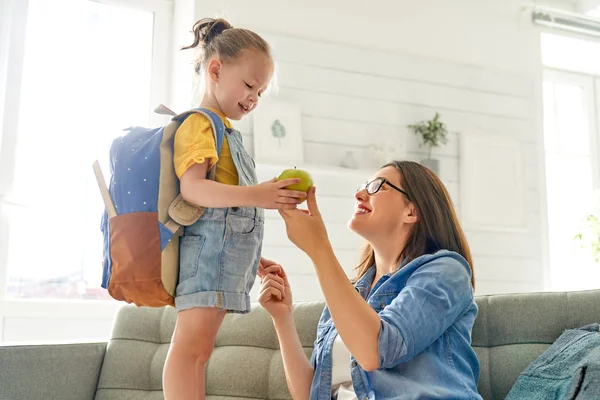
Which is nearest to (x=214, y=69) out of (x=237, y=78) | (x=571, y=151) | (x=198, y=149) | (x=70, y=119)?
(x=237, y=78)

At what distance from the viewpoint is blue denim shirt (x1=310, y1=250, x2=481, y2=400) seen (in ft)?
4.42

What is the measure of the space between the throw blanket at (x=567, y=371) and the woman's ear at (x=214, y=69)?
1.04m

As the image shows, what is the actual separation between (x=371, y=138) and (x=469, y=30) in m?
1.15

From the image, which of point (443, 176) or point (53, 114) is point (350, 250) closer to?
point (443, 176)

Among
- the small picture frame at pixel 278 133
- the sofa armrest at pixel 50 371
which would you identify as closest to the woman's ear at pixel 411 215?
the sofa armrest at pixel 50 371

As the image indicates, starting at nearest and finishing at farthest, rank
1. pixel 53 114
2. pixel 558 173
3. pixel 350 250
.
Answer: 1. pixel 53 114
2. pixel 350 250
3. pixel 558 173

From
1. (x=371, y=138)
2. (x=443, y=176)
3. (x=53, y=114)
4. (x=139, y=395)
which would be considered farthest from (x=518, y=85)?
(x=139, y=395)

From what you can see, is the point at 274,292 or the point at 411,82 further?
the point at 411,82

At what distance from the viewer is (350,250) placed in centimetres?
413

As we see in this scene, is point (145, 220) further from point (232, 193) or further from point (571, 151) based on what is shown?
point (571, 151)

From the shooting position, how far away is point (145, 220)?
1477 millimetres

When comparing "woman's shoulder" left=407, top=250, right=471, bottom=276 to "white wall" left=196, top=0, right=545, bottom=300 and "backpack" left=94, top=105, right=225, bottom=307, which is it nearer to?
"backpack" left=94, top=105, right=225, bottom=307

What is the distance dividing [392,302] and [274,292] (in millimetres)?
379

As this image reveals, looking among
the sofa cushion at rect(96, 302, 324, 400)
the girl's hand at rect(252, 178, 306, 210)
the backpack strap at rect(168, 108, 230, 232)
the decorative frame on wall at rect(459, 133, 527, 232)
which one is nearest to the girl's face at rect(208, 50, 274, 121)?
the backpack strap at rect(168, 108, 230, 232)
